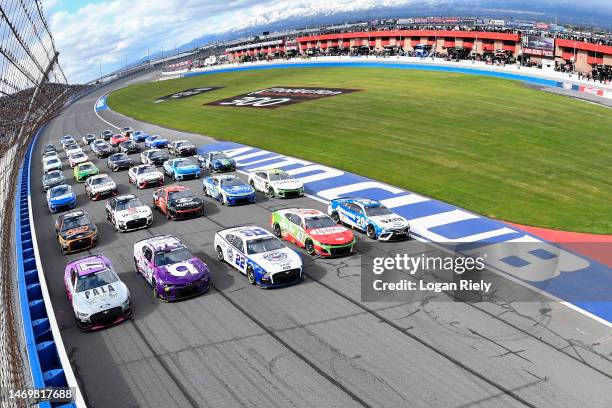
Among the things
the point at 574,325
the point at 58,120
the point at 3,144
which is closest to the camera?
the point at 574,325

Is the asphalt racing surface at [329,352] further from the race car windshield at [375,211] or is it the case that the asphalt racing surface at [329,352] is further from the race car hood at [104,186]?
the race car hood at [104,186]

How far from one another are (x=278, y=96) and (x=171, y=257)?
163 ft

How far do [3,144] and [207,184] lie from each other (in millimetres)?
12824

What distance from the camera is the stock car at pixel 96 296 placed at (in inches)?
600

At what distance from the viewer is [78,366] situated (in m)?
13.4

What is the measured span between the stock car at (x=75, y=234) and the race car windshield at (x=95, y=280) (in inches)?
226

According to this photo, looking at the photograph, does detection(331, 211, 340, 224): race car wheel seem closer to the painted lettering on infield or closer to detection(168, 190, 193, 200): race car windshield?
detection(168, 190, 193, 200): race car windshield

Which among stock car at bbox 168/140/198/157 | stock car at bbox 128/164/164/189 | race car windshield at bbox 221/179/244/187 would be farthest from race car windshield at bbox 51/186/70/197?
stock car at bbox 168/140/198/157

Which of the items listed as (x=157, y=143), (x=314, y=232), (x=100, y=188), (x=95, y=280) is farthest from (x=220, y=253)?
(x=157, y=143)

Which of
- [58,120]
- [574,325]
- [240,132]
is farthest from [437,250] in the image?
[58,120]

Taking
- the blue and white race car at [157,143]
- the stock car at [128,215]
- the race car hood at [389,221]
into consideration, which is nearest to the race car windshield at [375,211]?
the race car hood at [389,221]

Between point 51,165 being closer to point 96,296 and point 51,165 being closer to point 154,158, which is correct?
point 154,158

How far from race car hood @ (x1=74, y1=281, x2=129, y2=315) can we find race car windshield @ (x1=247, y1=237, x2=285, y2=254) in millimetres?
4388

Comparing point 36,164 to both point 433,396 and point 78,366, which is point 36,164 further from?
point 433,396
